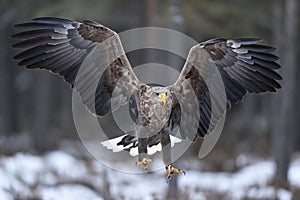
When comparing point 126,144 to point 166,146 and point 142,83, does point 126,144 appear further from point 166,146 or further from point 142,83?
point 142,83

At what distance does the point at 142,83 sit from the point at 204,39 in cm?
1159

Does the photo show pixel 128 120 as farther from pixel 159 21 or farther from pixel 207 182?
pixel 159 21

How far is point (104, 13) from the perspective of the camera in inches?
648

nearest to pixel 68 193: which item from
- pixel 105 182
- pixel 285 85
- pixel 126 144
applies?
pixel 105 182

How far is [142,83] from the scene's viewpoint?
8430 mm

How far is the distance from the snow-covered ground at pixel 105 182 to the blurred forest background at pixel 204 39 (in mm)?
535

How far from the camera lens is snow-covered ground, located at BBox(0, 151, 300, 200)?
10492mm

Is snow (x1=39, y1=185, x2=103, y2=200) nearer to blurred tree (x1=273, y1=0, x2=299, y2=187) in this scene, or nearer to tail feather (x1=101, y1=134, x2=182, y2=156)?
tail feather (x1=101, y1=134, x2=182, y2=156)

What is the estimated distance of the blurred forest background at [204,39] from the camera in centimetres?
1380

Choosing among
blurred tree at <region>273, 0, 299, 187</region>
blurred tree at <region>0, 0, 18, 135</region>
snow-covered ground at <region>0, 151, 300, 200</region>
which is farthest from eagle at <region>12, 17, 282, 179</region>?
blurred tree at <region>0, 0, 18, 135</region>

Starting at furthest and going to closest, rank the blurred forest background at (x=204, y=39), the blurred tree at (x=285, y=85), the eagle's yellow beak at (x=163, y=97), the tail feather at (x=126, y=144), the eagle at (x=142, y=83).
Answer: the blurred forest background at (x=204, y=39) < the blurred tree at (x=285, y=85) < the tail feather at (x=126, y=144) < the eagle at (x=142, y=83) < the eagle's yellow beak at (x=163, y=97)

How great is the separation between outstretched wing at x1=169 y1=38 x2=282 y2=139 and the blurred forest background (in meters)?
2.40

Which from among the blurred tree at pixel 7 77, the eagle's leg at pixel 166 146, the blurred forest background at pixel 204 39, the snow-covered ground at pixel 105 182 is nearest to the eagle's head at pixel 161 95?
the eagle's leg at pixel 166 146

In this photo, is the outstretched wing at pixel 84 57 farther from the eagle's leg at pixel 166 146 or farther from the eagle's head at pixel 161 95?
the eagle's leg at pixel 166 146
